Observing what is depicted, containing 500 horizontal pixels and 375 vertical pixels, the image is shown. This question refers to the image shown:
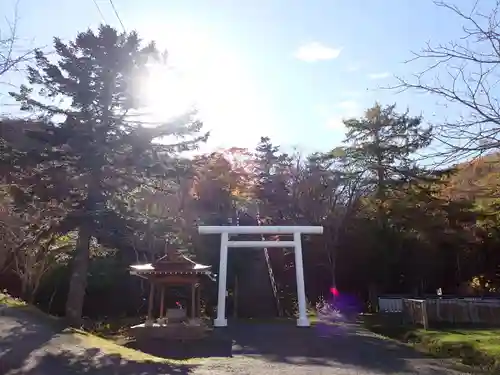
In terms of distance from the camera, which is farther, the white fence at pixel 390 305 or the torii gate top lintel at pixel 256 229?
the white fence at pixel 390 305

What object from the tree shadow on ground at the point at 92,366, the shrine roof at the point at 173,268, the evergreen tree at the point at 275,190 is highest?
the evergreen tree at the point at 275,190

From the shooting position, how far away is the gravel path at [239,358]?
26.3 feet

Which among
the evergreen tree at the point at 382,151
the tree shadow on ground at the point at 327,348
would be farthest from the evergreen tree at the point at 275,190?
the tree shadow on ground at the point at 327,348

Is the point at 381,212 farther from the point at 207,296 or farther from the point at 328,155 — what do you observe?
the point at 207,296

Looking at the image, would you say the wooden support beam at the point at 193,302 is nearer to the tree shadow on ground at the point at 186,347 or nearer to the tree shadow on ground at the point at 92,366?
the tree shadow on ground at the point at 186,347

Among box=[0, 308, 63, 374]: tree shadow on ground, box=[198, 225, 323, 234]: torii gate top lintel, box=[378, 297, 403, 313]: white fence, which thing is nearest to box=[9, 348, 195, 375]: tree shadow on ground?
box=[0, 308, 63, 374]: tree shadow on ground

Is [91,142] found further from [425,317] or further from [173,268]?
[425,317]

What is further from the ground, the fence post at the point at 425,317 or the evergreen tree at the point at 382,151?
the evergreen tree at the point at 382,151

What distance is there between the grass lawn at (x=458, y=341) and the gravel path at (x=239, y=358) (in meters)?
0.62

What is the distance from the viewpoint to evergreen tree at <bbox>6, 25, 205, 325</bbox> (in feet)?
40.1

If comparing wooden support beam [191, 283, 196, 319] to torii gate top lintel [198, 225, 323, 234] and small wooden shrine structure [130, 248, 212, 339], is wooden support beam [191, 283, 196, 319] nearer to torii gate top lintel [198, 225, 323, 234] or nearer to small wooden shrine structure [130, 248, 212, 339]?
small wooden shrine structure [130, 248, 212, 339]

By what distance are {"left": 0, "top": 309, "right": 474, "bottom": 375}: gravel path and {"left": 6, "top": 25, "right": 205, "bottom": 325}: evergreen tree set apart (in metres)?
2.77

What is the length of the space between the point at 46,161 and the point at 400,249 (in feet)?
62.0

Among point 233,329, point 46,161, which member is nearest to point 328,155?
point 233,329
